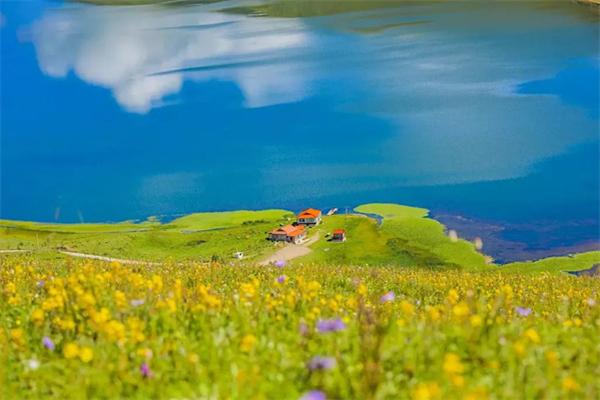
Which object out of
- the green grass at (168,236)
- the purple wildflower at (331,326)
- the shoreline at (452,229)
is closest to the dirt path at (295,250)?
the shoreline at (452,229)

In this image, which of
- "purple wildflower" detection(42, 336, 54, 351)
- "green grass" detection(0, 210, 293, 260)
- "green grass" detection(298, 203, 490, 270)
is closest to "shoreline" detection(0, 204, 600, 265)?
"green grass" detection(0, 210, 293, 260)

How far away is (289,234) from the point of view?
54.1 metres

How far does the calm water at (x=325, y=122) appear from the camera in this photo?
60.0 meters

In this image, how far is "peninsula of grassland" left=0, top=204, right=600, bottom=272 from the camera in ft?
171

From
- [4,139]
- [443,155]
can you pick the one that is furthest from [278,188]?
[4,139]

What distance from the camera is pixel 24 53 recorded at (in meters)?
116

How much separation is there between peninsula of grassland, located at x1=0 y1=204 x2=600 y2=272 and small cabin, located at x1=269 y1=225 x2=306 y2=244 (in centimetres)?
52

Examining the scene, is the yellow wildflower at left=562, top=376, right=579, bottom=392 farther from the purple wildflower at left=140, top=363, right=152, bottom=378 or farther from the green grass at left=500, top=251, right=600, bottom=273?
the green grass at left=500, top=251, right=600, bottom=273

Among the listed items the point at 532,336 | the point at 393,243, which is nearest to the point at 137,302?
the point at 532,336

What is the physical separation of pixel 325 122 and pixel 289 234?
875 inches

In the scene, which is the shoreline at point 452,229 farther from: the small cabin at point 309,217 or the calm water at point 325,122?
the small cabin at point 309,217

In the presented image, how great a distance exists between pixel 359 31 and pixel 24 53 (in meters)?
51.5

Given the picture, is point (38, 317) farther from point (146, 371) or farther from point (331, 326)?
point (331, 326)

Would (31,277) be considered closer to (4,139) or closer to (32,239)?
(32,239)
